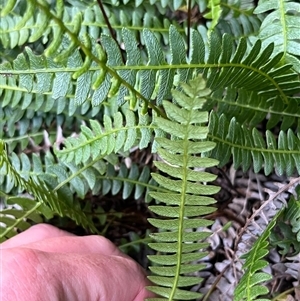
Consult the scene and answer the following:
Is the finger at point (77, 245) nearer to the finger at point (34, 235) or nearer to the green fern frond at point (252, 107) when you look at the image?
the finger at point (34, 235)

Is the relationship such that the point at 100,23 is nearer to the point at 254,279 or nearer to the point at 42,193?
the point at 42,193

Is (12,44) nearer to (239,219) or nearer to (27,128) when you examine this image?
(27,128)

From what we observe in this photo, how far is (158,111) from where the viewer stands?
82 cm

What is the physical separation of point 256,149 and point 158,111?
0.66 feet

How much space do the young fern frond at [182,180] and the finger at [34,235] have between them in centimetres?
34

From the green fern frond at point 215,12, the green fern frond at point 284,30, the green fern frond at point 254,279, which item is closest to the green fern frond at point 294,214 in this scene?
the green fern frond at point 254,279

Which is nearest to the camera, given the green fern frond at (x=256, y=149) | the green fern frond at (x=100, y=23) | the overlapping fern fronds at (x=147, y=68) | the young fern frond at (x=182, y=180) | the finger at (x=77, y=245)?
the young fern frond at (x=182, y=180)

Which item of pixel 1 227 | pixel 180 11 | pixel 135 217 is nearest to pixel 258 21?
pixel 180 11

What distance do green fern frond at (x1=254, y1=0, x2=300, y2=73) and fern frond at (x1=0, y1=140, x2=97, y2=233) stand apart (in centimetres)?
49

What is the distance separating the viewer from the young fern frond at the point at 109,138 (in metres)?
0.89

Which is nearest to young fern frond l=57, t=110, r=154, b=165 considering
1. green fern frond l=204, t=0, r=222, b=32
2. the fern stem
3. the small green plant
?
the small green plant

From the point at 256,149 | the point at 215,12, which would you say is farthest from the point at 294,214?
the point at 215,12

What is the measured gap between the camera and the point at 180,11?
1.28 metres

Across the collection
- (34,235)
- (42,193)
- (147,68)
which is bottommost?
(34,235)
